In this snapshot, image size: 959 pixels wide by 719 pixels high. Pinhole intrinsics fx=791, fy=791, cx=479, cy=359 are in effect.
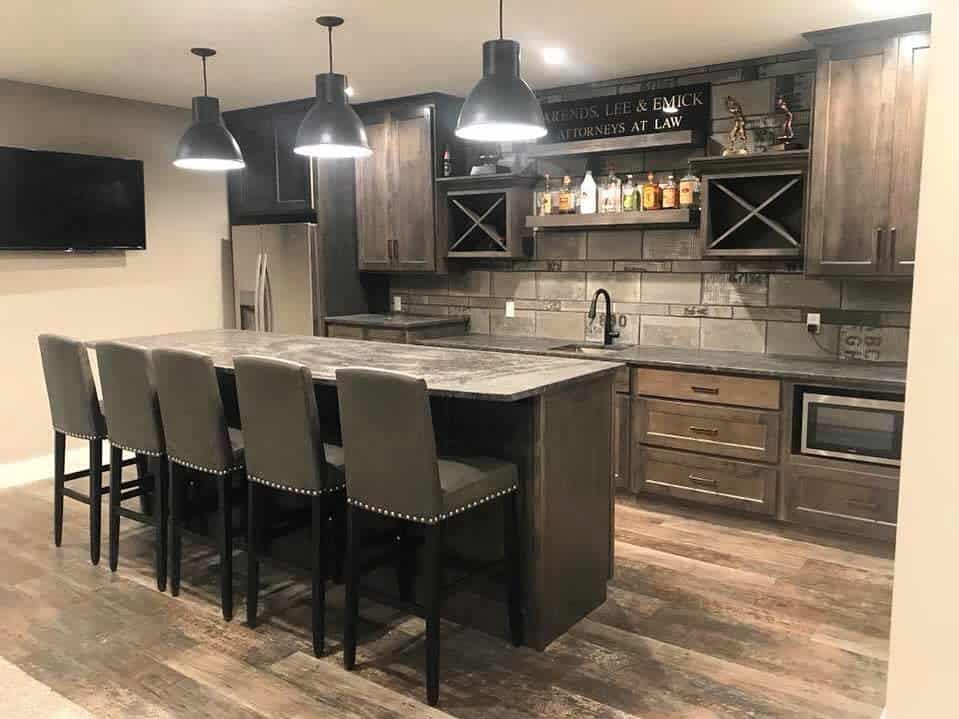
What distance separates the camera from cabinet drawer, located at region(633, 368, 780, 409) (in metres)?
4.02

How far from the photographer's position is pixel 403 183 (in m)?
5.57

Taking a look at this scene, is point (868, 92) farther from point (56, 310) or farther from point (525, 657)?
point (56, 310)

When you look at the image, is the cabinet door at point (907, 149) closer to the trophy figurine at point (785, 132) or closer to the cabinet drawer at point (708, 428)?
the trophy figurine at point (785, 132)

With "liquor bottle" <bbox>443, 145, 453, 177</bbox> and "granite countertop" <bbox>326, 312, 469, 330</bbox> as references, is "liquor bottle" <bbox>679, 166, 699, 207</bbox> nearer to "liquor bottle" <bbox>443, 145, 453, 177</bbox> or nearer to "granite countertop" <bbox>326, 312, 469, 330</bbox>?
"liquor bottle" <bbox>443, 145, 453, 177</bbox>

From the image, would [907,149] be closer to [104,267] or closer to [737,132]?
[737,132]

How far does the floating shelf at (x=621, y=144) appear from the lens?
450 centimetres

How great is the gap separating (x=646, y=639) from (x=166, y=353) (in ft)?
7.12

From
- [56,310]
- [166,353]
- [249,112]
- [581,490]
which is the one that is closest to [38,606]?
[166,353]

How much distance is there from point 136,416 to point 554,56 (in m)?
2.84

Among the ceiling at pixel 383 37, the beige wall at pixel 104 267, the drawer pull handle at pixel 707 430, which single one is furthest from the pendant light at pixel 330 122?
the beige wall at pixel 104 267

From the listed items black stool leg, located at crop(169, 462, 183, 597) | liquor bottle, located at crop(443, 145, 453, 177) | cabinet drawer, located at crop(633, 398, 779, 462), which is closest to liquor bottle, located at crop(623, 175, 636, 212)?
cabinet drawer, located at crop(633, 398, 779, 462)

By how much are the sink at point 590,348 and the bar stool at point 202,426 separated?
7.54 feet

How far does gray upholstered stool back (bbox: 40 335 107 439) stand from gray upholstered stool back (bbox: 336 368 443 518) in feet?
5.32

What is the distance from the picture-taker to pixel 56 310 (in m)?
5.26
